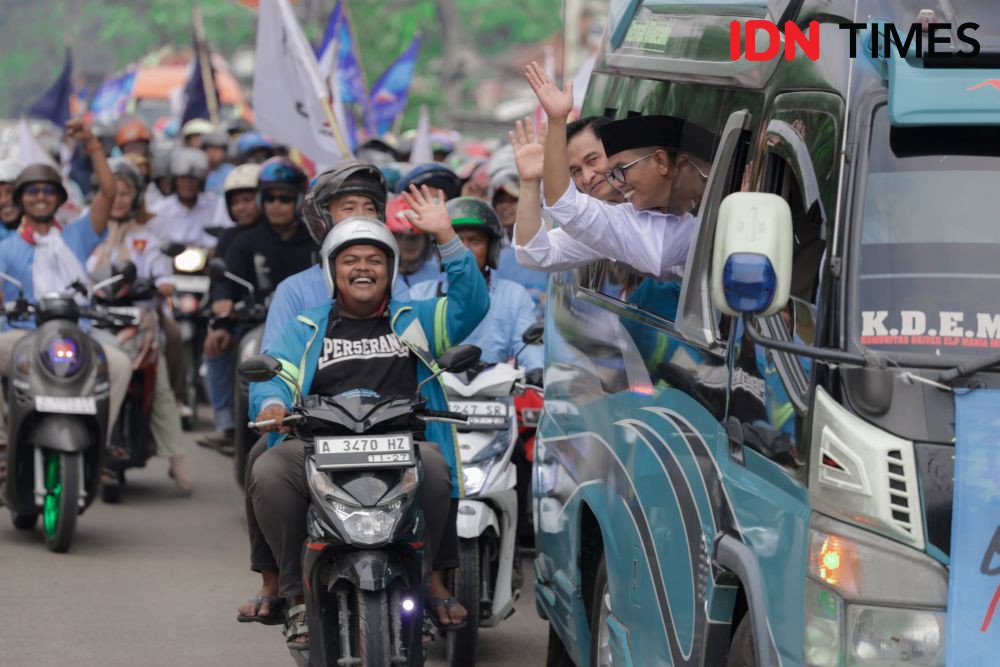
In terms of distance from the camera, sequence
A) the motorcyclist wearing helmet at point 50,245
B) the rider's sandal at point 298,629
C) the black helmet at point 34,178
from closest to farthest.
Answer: the rider's sandal at point 298,629 < the motorcyclist wearing helmet at point 50,245 < the black helmet at point 34,178

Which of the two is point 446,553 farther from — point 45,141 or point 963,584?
point 45,141

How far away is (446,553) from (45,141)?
17741 millimetres

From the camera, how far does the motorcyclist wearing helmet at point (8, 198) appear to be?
500 inches

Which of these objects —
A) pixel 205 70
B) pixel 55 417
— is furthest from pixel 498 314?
pixel 205 70

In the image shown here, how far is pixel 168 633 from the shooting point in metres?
8.52

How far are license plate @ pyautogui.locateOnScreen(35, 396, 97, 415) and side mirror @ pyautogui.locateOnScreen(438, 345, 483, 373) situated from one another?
4.38 m

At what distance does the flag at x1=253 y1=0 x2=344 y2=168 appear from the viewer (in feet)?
45.5

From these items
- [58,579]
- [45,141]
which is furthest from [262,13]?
[45,141]

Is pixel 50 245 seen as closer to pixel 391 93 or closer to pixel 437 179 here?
pixel 437 179

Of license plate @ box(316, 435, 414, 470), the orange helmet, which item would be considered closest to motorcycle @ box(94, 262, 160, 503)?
license plate @ box(316, 435, 414, 470)

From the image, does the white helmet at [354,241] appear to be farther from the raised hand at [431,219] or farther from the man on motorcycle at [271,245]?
the man on motorcycle at [271,245]

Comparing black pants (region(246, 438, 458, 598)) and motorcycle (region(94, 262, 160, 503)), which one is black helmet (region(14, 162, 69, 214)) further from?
black pants (region(246, 438, 458, 598))

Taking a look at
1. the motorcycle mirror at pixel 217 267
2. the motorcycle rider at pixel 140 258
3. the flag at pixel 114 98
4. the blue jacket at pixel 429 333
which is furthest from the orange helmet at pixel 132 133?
the blue jacket at pixel 429 333

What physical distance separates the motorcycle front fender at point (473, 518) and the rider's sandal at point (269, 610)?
97cm
